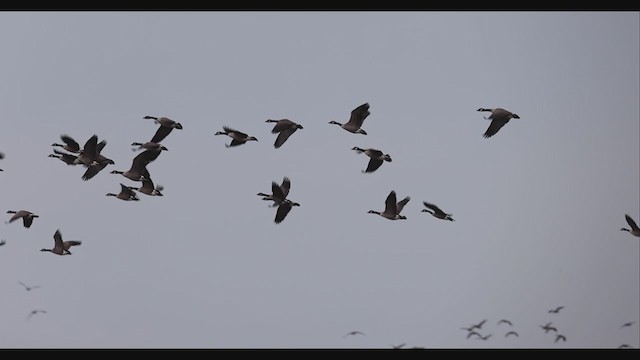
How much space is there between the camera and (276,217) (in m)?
24.6

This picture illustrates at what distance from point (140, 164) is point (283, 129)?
3.70 metres

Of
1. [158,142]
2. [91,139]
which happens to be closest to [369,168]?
[158,142]

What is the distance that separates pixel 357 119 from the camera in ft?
77.2

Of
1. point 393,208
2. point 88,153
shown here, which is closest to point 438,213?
point 393,208

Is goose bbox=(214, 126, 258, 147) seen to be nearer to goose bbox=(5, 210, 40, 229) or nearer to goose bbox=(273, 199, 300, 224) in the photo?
goose bbox=(273, 199, 300, 224)

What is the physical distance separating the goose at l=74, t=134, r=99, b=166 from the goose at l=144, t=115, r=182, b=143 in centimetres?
143

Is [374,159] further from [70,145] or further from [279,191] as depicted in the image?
[70,145]

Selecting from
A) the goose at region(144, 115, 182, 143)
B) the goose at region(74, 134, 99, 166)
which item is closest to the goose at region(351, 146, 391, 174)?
the goose at region(144, 115, 182, 143)

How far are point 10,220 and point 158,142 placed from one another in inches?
177

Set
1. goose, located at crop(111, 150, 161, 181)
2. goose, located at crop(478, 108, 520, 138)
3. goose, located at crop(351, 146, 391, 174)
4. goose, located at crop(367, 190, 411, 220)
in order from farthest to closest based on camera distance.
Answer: goose, located at crop(367, 190, 411, 220) < goose, located at crop(351, 146, 391, 174) < goose, located at crop(111, 150, 161, 181) < goose, located at crop(478, 108, 520, 138)

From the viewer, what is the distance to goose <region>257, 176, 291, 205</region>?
24172mm

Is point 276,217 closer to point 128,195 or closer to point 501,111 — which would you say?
point 128,195

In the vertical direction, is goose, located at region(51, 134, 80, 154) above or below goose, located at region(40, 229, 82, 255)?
above

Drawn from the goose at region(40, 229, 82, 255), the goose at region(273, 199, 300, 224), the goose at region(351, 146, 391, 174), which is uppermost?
the goose at region(351, 146, 391, 174)
